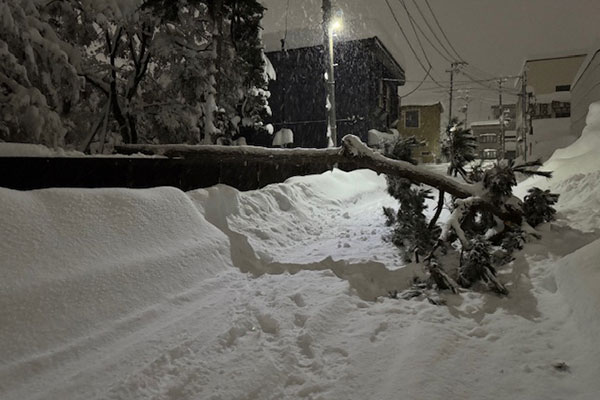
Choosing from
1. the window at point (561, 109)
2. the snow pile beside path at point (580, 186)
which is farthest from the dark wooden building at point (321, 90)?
the snow pile beside path at point (580, 186)

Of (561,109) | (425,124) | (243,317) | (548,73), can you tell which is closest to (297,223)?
(243,317)

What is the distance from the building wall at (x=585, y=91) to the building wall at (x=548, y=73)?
14.9 metres

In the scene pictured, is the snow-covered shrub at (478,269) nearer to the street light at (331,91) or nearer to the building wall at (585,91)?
the street light at (331,91)

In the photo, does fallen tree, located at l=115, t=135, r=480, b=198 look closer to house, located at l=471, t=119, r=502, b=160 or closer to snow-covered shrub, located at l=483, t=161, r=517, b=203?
snow-covered shrub, located at l=483, t=161, r=517, b=203

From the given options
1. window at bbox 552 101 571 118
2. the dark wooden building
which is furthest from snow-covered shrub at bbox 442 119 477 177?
window at bbox 552 101 571 118

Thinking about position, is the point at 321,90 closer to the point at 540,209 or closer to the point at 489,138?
the point at 540,209

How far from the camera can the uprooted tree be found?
424 cm

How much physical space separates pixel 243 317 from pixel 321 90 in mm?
21336

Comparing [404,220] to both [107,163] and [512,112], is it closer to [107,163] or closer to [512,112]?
[107,163]

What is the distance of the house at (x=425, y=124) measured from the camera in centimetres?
3869

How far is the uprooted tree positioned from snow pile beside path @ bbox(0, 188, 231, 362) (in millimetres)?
2350

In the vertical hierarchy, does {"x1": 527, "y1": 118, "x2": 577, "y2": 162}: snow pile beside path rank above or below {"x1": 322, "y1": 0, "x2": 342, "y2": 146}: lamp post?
below

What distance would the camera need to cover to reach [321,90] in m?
23.2

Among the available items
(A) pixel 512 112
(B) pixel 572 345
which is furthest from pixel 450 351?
Result: (A) pixel 512 112
